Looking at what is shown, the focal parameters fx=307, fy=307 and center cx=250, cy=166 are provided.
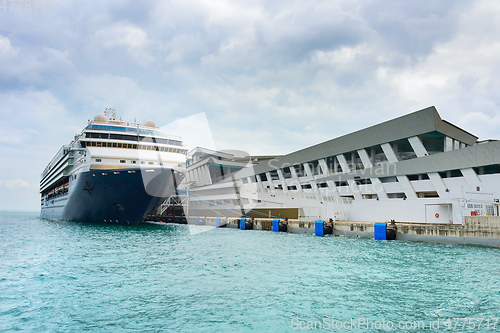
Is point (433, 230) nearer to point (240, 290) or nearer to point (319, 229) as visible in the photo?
point (319, 229)

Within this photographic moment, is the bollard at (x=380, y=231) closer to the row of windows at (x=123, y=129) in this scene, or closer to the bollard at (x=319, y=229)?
the bollard at (x=319, y=229)

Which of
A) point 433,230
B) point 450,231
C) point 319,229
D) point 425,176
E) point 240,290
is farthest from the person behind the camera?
point 425,176

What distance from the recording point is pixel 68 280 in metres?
11.8

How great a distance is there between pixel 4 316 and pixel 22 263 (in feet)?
29.2

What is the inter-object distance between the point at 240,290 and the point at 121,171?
2940 cm

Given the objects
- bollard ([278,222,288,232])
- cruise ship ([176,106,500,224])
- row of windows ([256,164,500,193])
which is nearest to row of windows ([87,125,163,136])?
cruise ship ([176,106,500,224])

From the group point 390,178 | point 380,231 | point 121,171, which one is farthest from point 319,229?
point 121,171

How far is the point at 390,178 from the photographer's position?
111 feet

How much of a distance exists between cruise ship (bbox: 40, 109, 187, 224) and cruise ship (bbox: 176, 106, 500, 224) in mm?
13801

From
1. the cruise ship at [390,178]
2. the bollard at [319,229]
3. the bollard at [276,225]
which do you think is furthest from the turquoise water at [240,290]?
the bollard at [276,225]

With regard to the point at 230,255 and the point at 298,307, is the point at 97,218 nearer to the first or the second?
the point at 230,255

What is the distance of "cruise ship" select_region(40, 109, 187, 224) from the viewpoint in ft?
121

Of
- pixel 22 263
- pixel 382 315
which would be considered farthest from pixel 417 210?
pixel 22 263

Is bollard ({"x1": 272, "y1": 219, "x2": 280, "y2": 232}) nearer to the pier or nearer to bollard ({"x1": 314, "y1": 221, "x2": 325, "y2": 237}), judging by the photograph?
the pier
